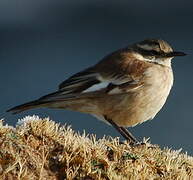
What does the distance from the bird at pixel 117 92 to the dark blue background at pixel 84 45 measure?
24.0 feet

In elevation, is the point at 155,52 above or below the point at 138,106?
above

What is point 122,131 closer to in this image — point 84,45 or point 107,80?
point 107,80

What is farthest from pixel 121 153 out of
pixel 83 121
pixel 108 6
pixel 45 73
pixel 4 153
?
pixel 108 6

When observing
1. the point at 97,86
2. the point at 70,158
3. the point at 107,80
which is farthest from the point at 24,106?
the point at 70,158

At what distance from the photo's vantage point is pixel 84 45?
28875mm

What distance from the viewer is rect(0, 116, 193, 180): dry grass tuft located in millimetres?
9133

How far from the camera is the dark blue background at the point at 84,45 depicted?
21.5m

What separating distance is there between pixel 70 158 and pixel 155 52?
372 centimetres

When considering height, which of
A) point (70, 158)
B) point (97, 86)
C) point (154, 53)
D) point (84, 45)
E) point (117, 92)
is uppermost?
point (84, 45)

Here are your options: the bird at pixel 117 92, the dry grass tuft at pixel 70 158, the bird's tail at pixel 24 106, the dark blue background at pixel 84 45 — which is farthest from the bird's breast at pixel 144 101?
the dark blue background at pixel 84 45

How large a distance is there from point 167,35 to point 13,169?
68.6 ft

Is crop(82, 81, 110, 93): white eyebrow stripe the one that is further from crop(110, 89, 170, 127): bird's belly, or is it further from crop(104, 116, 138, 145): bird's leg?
crop(104, 116, 138, 145): bird's leg

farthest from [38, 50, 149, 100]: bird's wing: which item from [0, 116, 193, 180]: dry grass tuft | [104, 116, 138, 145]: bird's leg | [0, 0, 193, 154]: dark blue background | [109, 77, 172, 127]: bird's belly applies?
[0, 0, 193, 154]: dark blue background

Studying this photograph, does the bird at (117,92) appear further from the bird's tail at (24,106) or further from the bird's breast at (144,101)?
the bird's tail at (24,106)
